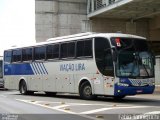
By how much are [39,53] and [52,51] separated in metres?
1.72

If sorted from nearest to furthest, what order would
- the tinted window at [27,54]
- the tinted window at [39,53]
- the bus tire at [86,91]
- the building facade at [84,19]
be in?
the bus tire at [86,91] → the tinted window at [39,53] → the tinted window at [27,54] → the building facade at [84,19]

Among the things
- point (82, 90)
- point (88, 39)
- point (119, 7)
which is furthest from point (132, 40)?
point (119, 7)

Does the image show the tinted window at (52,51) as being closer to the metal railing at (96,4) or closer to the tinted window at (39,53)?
the tinted window at (39,53)

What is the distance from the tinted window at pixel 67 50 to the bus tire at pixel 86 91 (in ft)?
5.68

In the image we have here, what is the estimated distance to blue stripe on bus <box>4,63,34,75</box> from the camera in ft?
95.0

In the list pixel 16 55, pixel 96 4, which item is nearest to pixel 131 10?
pixel 96 4

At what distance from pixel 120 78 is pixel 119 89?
50 cm

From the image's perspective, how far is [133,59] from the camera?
2164 cm

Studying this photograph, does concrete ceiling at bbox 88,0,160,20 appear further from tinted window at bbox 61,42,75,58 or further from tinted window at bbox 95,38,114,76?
tinted window at bbox 95,38,114,76

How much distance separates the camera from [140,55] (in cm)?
2195

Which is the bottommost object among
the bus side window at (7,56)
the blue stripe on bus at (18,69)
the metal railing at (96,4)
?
the blue stripe on bus at (18,69)

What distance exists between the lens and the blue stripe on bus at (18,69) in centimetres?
2897

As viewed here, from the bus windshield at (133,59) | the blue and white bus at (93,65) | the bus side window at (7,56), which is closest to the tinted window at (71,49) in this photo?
the blue and white bus at (93,65)

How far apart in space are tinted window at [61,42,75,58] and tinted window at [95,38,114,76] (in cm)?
221
